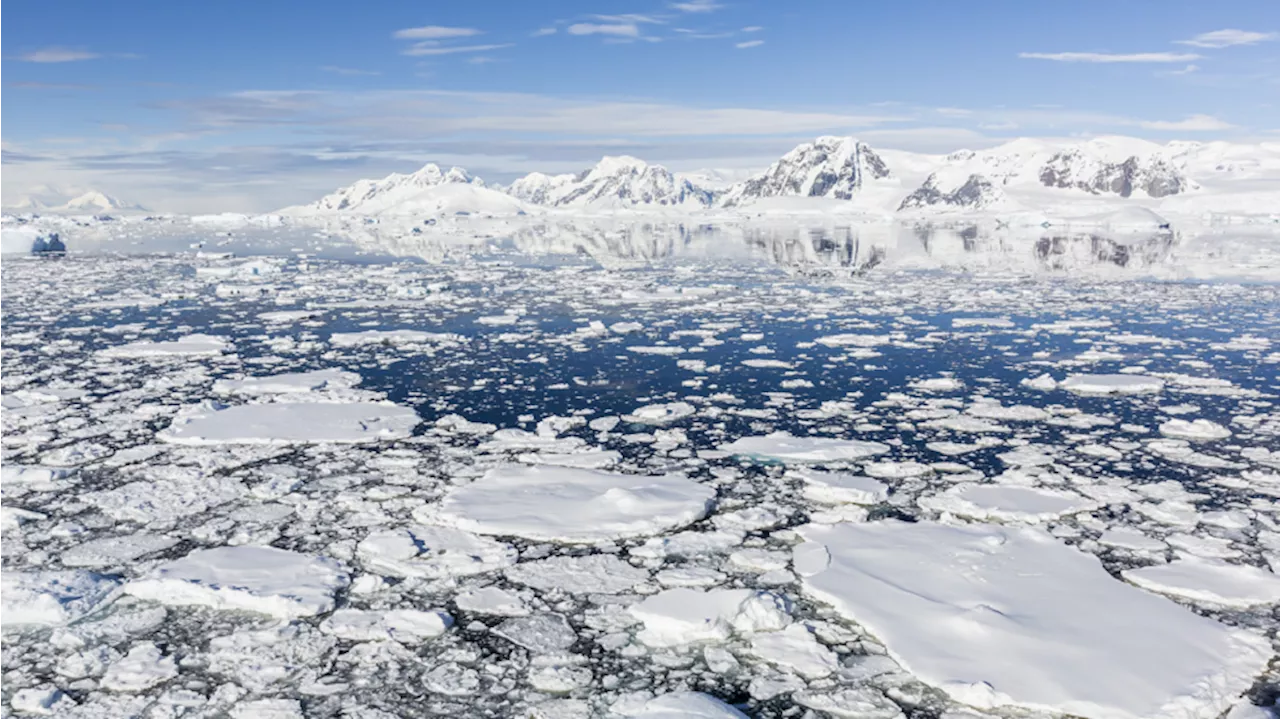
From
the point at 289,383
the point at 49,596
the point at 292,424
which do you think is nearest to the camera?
the point at 49,596

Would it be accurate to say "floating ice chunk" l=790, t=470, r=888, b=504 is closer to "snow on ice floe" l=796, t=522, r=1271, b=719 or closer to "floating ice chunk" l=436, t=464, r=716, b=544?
"snow on ice floe" l=796, t=522, r=1271, b=719

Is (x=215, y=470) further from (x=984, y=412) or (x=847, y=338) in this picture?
(x=847, y=338)

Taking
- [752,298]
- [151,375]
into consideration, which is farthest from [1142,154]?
[151,375]

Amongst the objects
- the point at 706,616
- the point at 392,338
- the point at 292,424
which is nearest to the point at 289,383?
the point at 292,424

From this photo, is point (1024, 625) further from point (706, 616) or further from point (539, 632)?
point (539, 632)

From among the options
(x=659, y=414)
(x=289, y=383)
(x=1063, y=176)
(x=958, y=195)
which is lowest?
(x=659, y=414)

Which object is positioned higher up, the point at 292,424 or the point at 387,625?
the point at 292,424
